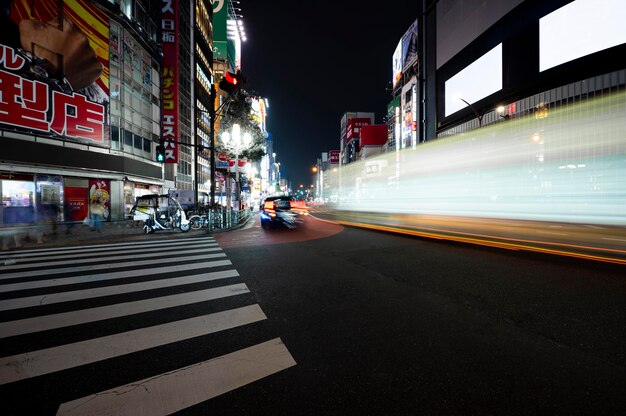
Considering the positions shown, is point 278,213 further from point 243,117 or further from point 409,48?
point 409,48

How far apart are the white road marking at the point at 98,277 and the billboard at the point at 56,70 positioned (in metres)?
15.4

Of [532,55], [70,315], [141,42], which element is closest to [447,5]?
[532,55]

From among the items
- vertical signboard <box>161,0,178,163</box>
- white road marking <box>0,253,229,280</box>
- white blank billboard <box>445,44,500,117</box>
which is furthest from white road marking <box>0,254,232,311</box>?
white blank billboard <box>445,44,500,117</box>

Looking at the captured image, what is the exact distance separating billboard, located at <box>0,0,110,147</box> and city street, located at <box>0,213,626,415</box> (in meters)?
15.2

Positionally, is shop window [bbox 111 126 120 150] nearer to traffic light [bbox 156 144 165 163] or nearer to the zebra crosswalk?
traffic light [bbox 156 144 165 163]

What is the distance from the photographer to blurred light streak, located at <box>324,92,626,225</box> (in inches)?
379

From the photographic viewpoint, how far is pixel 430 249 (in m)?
8.85

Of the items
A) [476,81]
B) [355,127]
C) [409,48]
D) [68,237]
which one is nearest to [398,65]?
[409,48]

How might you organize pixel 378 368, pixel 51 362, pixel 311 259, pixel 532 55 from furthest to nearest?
pixel 532 55, pixel 311 259, pixel 51 362, pixel 378 368

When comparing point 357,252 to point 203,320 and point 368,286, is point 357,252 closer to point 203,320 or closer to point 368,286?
point 368,286

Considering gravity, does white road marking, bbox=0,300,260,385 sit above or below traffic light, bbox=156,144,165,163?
below

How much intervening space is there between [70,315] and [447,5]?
52.5 m

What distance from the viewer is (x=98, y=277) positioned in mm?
6035

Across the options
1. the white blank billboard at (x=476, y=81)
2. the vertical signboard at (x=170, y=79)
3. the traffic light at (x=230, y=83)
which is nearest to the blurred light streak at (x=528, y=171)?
the traffic light at (x=230, y=83)
